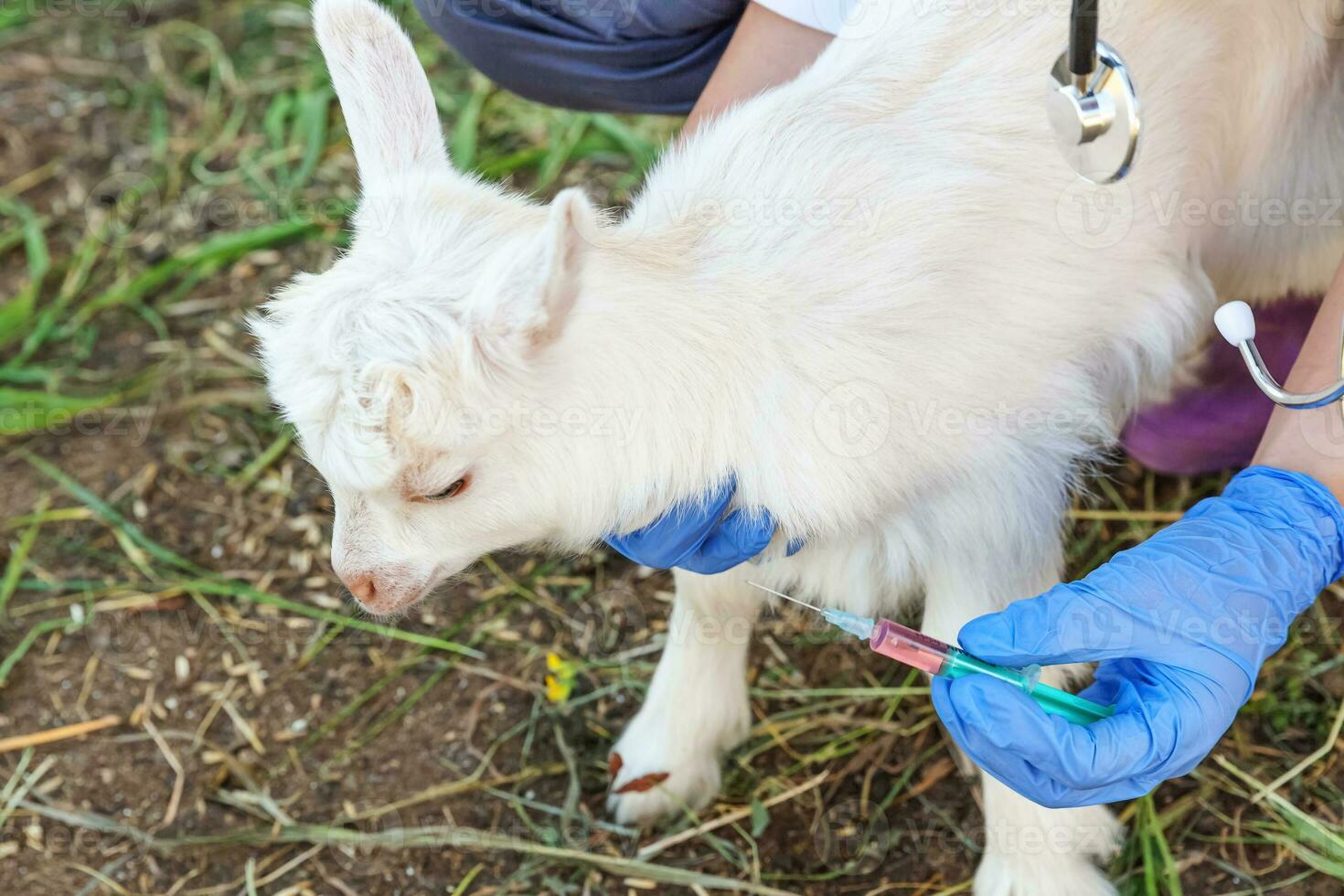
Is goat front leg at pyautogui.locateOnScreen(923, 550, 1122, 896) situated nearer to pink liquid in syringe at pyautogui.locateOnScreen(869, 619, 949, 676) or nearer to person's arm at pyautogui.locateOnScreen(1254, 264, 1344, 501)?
pink liquid in syringe at pyautogui.locateOnScreen(869, 619, 949, 676)

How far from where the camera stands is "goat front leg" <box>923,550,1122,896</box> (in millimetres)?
1841

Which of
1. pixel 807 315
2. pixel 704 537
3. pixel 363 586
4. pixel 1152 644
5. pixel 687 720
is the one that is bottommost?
pixel 687 720

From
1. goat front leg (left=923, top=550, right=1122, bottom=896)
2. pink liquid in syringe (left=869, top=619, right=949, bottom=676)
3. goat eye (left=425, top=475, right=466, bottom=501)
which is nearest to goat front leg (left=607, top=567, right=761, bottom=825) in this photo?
goat front leg (left=923, top=550, right=1122, bottom=896)

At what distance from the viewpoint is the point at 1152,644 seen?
5.14ft

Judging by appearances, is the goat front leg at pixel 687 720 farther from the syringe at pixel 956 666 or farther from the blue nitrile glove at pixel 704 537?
the syringe at pixel 956 666

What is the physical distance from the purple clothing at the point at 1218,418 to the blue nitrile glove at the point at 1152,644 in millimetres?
910

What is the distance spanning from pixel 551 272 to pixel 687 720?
1108mm

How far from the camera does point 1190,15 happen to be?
1.80 m

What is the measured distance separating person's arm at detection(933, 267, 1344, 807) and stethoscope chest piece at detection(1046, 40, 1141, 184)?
1.63ft

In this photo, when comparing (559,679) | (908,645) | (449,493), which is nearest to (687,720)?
(559,679)

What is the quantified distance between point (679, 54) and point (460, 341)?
1.25m

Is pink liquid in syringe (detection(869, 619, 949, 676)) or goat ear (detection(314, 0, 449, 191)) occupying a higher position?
goat ear (detection(314, 0, 449, 191))

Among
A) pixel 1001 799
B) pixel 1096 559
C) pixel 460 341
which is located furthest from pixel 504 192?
pixel 1096 559

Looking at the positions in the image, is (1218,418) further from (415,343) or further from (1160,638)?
(415,343)
